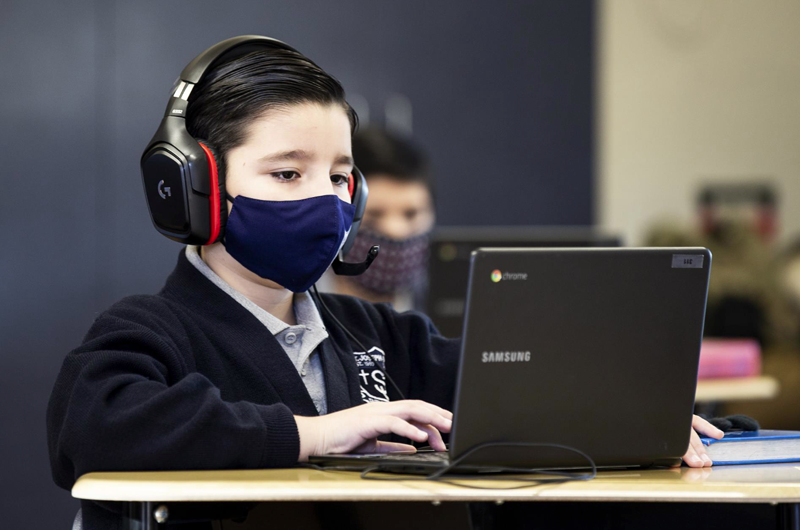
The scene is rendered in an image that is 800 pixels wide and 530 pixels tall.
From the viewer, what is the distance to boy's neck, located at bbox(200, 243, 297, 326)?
124 cm

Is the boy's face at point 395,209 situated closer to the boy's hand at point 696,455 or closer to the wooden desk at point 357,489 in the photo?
the boy's hand at point 696,455

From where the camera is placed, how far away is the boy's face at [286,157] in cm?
116

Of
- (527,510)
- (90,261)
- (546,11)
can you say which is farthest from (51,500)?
(546,11)

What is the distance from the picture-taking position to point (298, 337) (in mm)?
1245

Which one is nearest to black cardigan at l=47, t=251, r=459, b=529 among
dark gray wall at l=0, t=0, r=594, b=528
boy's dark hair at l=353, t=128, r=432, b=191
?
boy's dark hair at l=353, t=128, r=432, b=191

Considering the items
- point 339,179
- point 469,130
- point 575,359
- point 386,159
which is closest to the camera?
point 575,359

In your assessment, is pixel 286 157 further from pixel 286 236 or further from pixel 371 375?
pixel 371 375

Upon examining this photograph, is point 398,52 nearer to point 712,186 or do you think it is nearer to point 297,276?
point 712,186

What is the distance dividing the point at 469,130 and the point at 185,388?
3201mm

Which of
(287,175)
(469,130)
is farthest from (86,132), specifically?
(287,175)

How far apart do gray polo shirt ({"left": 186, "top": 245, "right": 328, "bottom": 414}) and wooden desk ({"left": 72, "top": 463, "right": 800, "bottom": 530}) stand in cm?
31

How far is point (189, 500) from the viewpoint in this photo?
2.69 ft

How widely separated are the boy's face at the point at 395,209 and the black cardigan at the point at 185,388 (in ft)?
4.32

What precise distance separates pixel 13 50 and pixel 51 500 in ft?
4.47
